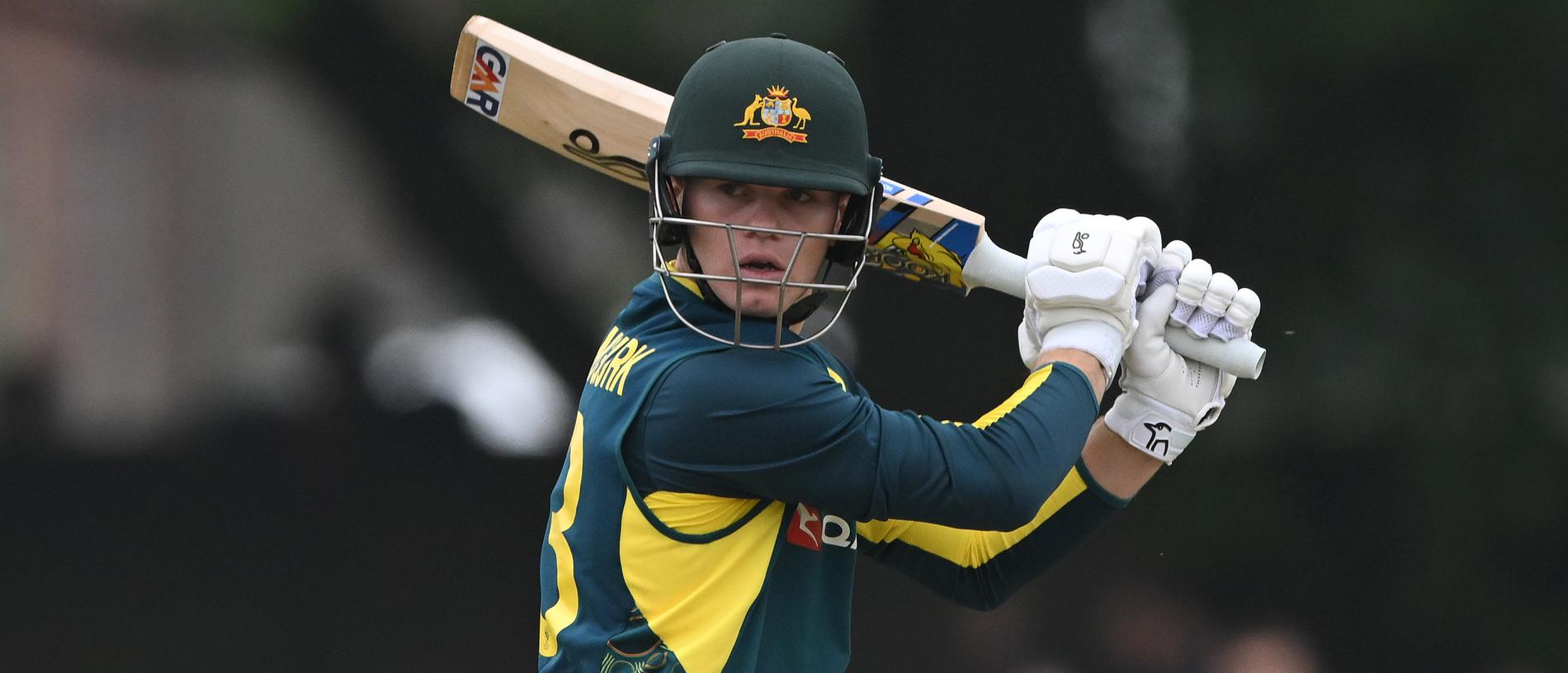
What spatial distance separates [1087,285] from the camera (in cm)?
188

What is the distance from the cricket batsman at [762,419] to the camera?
1.66m

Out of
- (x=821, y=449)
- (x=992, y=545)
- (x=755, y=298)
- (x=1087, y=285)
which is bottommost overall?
(x=992, y=545)

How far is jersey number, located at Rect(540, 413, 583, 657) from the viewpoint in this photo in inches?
71.6

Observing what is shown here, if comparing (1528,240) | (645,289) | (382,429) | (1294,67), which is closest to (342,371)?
(382,429)

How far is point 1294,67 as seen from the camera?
126 inches

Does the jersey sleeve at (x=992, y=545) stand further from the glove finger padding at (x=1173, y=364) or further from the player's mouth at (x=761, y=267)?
the player's mouth at (x=761, y=267)

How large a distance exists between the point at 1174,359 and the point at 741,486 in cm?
69

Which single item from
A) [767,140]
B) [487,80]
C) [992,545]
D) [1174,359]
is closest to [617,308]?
[487,80]

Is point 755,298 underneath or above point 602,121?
underneath

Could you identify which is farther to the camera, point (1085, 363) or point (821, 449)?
point (1085, 363)

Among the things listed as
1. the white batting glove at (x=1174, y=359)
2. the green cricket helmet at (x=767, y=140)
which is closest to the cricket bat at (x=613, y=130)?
the white batting glove at (x=1174, y=359)

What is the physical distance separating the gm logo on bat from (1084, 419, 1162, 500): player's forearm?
1.02m

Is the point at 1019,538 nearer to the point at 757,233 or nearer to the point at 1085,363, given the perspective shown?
the point at 1085,363

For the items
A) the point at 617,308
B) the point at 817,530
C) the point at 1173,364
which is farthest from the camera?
the point at 617,308
